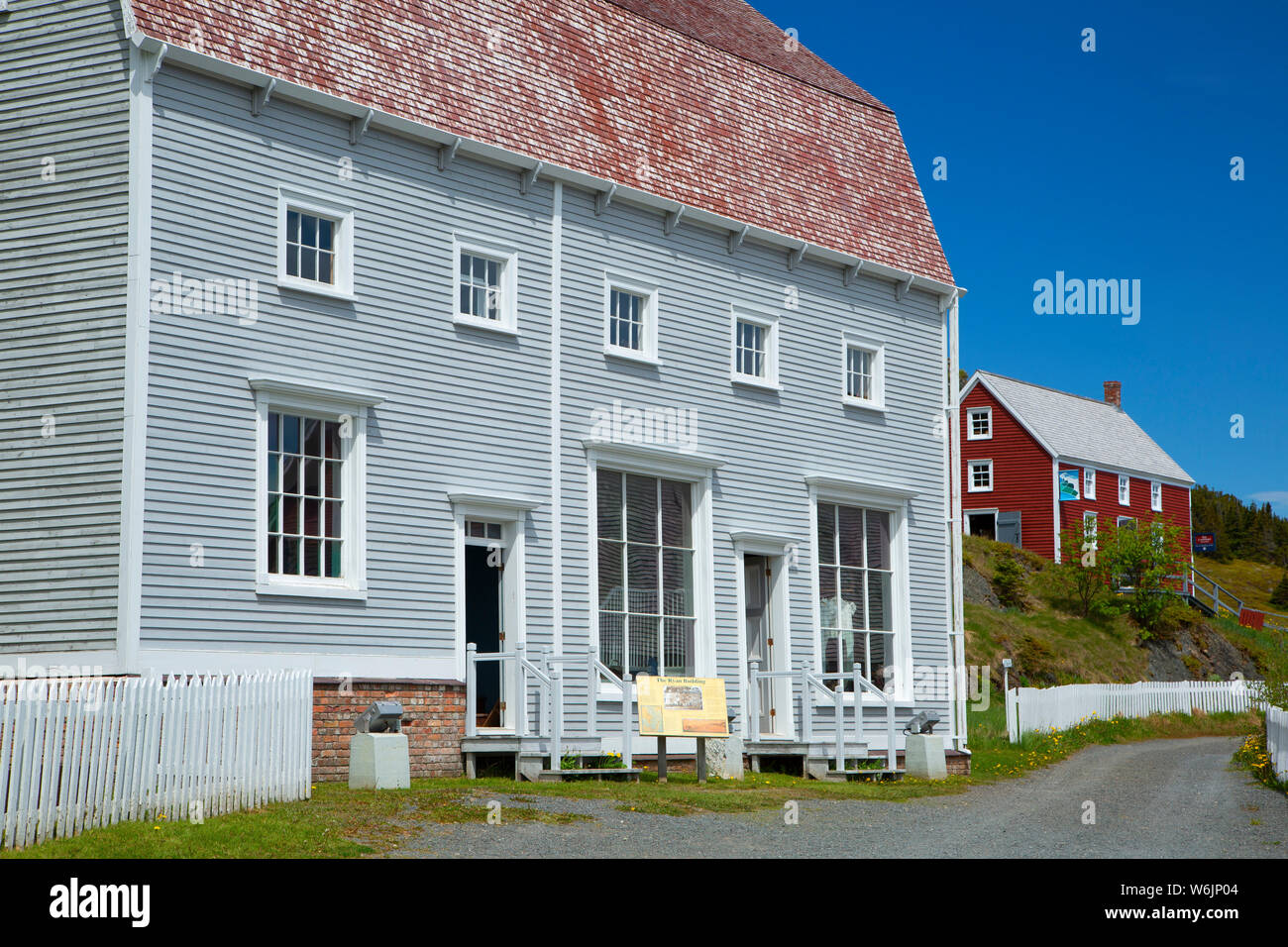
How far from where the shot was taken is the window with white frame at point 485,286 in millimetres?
18531

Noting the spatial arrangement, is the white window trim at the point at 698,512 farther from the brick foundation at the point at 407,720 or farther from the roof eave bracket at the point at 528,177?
the brick foundation at the point at 407,720

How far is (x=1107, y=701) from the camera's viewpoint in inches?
1362

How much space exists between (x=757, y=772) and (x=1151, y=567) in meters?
31.9

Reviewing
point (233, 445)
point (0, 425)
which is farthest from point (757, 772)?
point (0, 425)

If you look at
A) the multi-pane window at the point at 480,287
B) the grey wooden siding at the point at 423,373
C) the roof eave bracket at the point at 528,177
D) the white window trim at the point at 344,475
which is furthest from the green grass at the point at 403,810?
the roof eave bracket at the point at 528,177

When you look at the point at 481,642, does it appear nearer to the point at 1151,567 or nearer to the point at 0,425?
the point at 0,425

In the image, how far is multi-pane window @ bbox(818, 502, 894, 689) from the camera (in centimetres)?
2309

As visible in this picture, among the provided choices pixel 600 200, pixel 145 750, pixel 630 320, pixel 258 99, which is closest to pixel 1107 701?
pixel 630 320

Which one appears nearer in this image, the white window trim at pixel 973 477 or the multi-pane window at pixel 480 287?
the multi-pane window at pixel 480 287

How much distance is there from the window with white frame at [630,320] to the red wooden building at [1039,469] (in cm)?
3445

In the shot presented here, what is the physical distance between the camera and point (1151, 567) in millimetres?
48219

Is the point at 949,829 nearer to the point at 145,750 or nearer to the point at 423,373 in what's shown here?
the point at 145,750

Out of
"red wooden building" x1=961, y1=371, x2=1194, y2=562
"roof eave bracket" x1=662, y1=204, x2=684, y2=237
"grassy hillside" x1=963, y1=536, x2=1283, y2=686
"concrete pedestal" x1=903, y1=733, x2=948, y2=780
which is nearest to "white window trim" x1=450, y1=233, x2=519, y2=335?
"roof eave bracket" x1=662, y1=204, x2=684, y2=237

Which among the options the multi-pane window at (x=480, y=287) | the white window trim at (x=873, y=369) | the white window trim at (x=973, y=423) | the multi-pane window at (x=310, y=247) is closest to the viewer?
the multi-pane window at (x=310, y=247)
